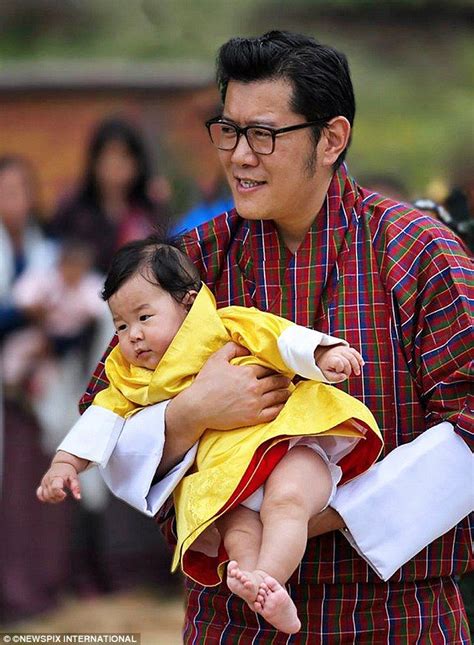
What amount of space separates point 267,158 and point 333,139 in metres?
0.18

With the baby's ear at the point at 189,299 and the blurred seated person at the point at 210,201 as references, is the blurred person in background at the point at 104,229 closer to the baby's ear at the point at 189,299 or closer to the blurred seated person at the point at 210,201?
the blurred seated person at the point at 210,201

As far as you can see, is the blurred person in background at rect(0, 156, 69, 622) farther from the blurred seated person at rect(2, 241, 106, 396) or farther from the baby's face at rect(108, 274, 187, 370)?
the baby's face at rect(108, 274, 187, 370)

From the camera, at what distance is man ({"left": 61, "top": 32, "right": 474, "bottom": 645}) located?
9.66 ft

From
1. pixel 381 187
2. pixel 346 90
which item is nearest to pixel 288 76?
pixel 346 90

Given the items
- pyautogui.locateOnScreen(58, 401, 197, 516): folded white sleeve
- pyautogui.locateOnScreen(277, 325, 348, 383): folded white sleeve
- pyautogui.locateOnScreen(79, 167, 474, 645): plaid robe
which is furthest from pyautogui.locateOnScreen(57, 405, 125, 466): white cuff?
pyautogui.locateOnScreen(277, 325, 348, 383): folded white sleeve

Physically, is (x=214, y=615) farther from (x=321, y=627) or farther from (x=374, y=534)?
(x=374, y=534)

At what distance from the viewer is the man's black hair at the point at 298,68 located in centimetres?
301

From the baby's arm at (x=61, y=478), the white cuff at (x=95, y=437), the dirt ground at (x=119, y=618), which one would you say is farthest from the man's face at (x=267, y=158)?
the dirt ground at (x=119, y=618)

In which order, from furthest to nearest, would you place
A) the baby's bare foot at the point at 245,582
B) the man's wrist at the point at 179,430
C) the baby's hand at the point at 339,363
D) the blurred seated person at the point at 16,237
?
the blurred seated person at the point at 16,237 < the man's wrist at the point at 179,430 < the baby's hand at the point at 339,363 < the baby's bare foot at the point at 245,582

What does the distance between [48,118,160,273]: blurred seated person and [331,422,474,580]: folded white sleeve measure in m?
3.78

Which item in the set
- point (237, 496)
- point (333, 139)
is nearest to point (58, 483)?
point (237, 496)

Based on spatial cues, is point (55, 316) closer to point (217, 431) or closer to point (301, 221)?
point (301, 221)

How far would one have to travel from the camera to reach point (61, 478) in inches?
116

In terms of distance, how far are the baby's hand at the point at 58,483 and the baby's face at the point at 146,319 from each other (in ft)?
0.92
